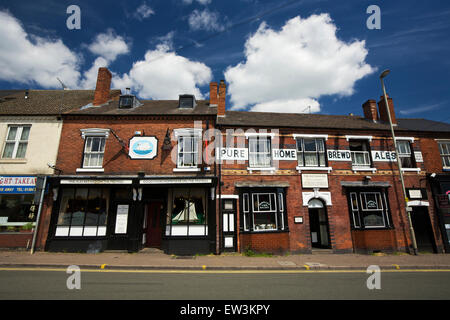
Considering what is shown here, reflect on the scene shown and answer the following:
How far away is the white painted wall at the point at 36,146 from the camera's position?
39.0 ft

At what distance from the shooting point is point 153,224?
1245 centimetres

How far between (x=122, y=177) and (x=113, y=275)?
5375mm

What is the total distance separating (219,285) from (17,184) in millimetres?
12420

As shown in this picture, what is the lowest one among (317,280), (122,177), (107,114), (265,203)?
(317,280)

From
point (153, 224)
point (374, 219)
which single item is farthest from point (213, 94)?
point (374, 219)

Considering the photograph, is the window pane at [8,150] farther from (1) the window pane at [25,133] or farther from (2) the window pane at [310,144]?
(2) the window pane at [310,144]

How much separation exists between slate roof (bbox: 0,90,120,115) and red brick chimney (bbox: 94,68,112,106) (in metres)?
1.06

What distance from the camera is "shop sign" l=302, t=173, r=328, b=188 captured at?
491 inches

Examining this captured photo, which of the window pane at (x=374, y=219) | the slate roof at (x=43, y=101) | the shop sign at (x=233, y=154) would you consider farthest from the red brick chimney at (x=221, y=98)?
the window pane at (x=374, y=219)

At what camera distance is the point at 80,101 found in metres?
15.2

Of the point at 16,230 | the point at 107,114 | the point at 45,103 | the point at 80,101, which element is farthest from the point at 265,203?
the point at 45,103

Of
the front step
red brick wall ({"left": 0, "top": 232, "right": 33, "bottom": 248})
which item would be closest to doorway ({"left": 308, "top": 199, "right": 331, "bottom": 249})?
the front step

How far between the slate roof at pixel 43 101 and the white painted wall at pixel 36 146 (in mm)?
468

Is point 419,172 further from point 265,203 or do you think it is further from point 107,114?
point 107,114
